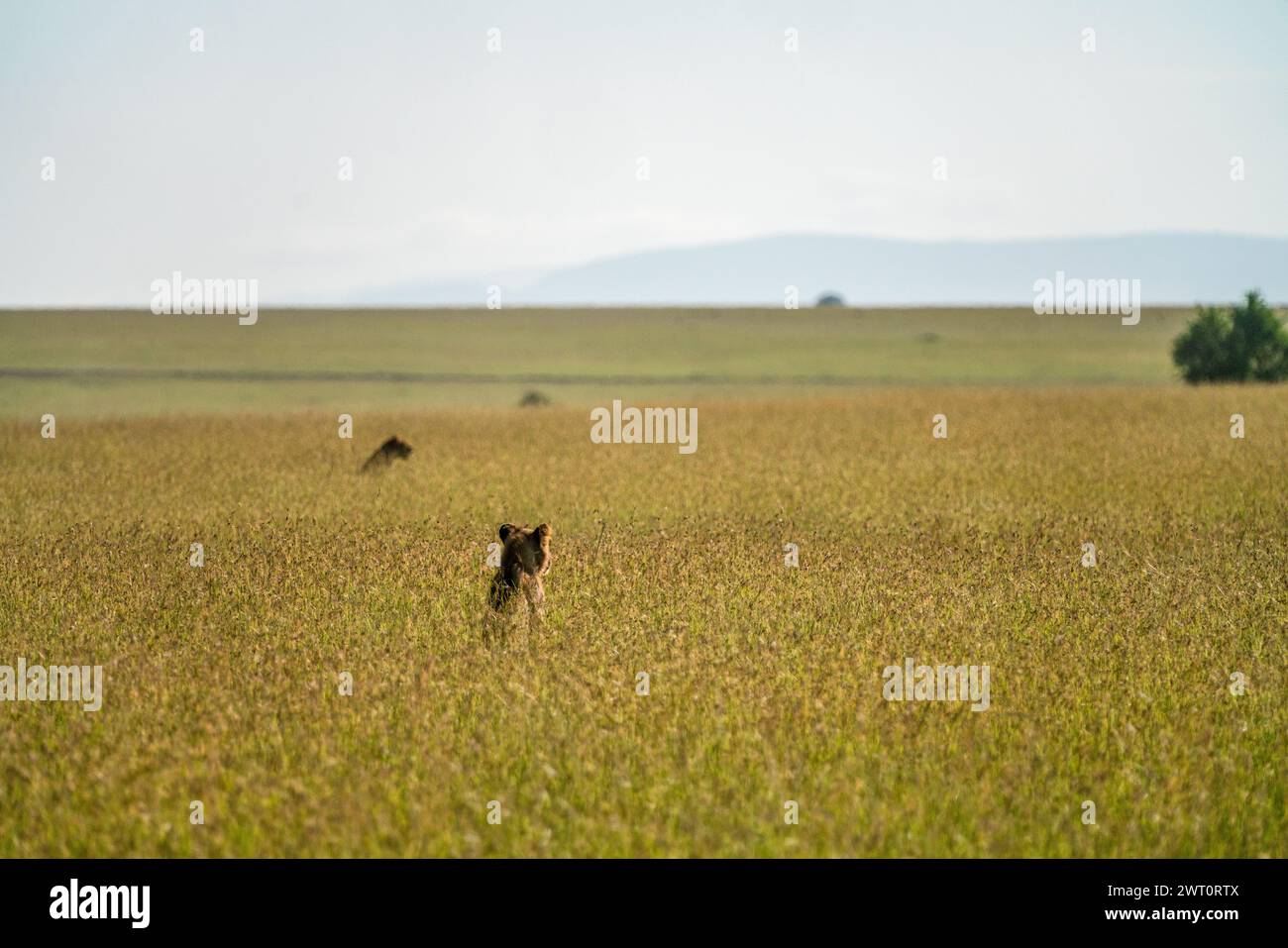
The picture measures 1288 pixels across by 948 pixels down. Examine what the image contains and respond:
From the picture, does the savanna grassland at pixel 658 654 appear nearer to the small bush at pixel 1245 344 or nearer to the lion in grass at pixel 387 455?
the lion in grass at pixel 387 455

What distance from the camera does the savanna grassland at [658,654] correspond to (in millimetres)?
5875

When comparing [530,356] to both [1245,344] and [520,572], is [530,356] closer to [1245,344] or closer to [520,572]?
[1245,344]

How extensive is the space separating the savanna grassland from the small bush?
30946 millimetres

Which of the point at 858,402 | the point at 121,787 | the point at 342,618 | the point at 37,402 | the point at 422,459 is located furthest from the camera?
the point at 37,402

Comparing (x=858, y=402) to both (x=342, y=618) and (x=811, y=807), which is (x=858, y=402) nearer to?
(x=342, y=618)

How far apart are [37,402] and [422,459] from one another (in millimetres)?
33188

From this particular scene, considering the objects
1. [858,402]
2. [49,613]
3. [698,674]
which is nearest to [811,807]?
[698,674]

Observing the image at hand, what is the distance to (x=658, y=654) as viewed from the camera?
27.3ft

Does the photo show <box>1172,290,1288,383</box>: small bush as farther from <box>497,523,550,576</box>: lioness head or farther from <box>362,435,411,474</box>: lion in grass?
<box>497,523,550,576</box>: lioness head

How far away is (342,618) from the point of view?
9539 mm

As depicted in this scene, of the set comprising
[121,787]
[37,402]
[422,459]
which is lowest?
[121,787]

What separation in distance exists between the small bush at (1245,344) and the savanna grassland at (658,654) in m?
30.9

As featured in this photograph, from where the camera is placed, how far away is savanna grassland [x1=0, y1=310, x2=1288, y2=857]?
588 cm

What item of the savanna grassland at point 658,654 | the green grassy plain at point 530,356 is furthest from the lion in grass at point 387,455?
the green grassy plain at point 530,356
